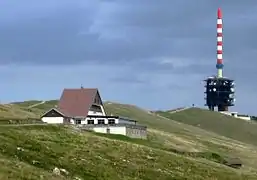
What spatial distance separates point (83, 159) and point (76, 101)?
75.5 metres

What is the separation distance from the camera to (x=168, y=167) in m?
74.0

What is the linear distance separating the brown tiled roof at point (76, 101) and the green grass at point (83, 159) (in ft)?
136

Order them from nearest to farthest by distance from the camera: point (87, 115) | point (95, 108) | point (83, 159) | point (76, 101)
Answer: point (83, 159), point (87, 115), point (76, 101), point (95, 108)


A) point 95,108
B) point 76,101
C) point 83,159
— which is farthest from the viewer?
point 95,108

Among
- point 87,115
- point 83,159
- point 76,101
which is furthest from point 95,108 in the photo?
point 83,159

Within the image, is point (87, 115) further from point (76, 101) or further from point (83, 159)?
point (83, 159)

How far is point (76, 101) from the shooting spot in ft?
453

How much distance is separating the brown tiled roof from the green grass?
136ft

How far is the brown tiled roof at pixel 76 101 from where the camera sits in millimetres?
135125

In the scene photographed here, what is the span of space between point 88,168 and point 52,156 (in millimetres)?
4206

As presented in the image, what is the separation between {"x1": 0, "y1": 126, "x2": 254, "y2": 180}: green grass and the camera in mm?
50500

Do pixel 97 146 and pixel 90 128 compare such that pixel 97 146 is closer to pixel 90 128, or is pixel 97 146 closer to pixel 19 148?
pixel 19 148

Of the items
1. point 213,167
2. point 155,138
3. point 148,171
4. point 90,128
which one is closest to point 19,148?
point 148,171

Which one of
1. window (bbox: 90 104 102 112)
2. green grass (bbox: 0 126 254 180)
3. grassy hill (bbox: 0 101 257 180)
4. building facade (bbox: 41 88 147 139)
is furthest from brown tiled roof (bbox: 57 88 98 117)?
grassy hill (bbox: 0 101 257 180)
